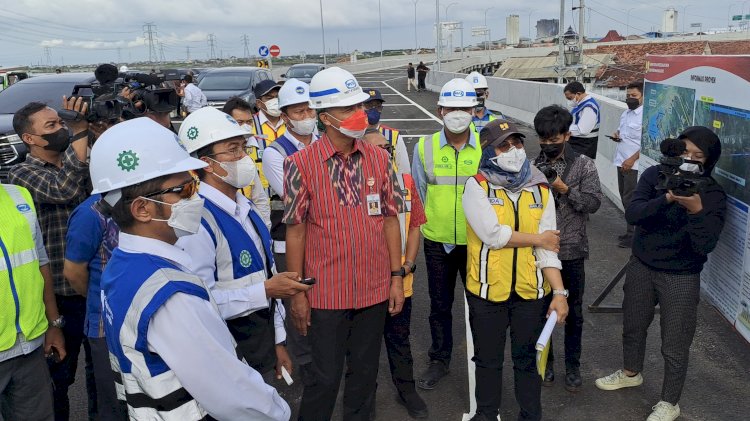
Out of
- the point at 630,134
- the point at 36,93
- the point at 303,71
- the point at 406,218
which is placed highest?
the point at 303,71

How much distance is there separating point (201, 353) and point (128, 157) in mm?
731

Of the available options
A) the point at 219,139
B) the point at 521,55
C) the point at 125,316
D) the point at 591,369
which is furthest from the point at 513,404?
the point at 521,55

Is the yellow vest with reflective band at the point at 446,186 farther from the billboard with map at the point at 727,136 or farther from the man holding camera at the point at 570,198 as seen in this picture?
the billboard with map at the point at 727,136

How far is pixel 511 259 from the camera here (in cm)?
372

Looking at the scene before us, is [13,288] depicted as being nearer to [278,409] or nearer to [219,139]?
[219,139]

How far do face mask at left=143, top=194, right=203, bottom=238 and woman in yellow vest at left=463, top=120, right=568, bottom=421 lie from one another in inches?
75.2

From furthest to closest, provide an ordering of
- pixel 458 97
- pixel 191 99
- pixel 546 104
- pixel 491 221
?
pixel 546 104 < pixel 191 99 < pixel 458 97 < pixel 491 221

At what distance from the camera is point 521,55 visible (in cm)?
9769

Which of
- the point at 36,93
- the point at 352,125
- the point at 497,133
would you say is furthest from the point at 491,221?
the point at 36,93

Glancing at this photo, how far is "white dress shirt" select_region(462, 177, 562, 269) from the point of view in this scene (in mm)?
3611

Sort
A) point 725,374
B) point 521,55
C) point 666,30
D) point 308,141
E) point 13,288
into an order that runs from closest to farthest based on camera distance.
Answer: point 13,288 → point 725,374 → point 308,141 → point 521,55 → point 666,30

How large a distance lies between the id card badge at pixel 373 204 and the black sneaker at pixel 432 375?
1893 mm

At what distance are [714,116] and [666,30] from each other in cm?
17275

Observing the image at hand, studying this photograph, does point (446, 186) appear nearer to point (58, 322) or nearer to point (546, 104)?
point (58, 322)
